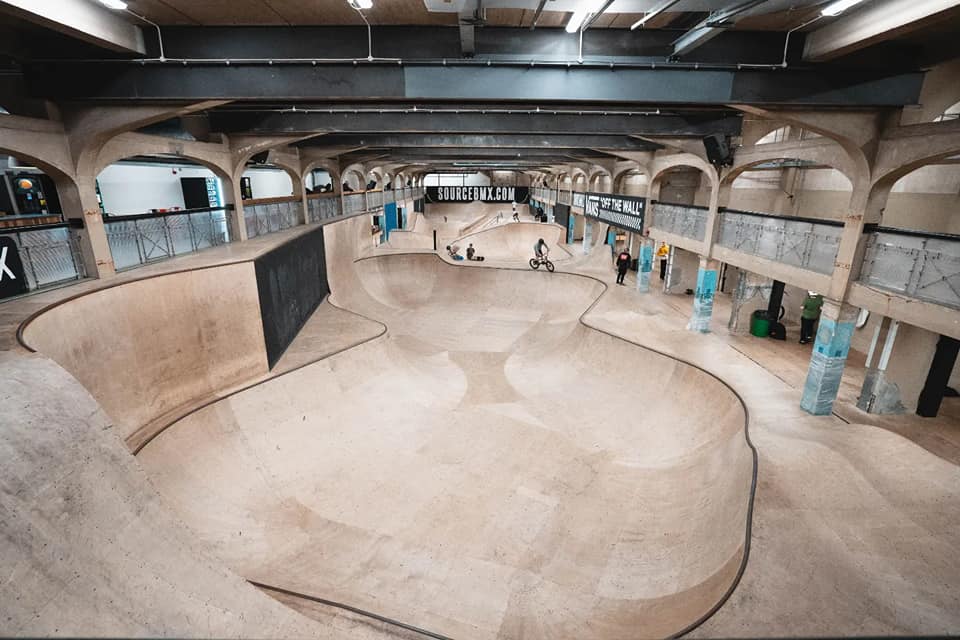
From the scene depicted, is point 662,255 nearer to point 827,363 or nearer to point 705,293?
point 705,293

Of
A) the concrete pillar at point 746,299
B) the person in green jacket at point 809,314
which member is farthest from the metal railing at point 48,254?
the person in green jacket at point 809,314

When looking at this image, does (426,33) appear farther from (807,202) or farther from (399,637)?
(807,202)

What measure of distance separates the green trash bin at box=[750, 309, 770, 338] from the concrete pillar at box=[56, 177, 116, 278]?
55.3 feet

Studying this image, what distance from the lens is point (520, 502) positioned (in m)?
7.49

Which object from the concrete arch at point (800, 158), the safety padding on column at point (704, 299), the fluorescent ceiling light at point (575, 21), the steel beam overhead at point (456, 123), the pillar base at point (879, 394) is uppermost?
the fluorescent ceiling light at point (575, 21)

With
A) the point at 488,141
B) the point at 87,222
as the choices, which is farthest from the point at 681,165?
the point at 87,222

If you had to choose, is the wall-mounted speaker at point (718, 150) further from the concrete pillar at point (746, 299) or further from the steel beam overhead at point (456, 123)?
the concrete pillar at point (746, 299)

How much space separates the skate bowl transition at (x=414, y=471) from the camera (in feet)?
17.8

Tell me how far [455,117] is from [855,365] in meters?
12.8

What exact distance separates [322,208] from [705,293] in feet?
59.8

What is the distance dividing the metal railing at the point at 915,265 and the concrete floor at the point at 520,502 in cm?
244

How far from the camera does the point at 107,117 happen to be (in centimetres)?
807

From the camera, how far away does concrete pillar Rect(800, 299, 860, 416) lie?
26.6 feet

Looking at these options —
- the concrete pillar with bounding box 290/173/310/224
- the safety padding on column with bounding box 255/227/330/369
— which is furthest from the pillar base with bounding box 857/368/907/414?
the concrete pillar with bounding box 290/173/310/224
